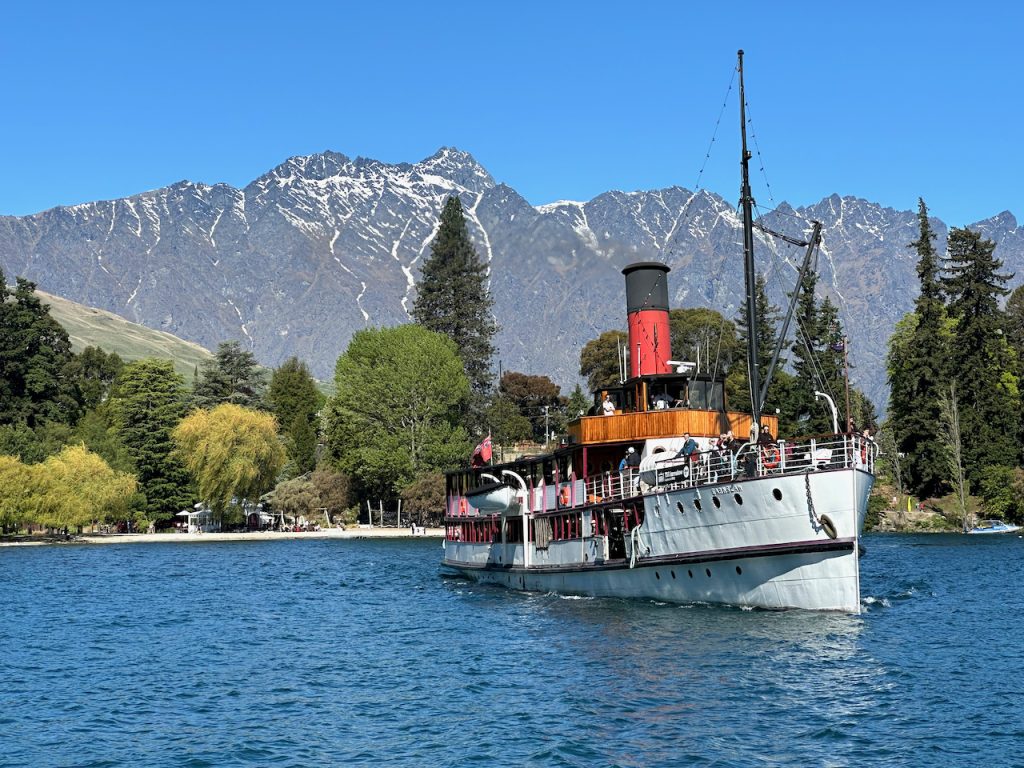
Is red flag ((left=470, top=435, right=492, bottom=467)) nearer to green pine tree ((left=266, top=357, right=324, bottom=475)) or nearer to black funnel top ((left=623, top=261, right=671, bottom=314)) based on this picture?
black funnel top ((left=623, top=261, right=671, bottom=314))

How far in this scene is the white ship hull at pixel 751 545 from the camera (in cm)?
3575

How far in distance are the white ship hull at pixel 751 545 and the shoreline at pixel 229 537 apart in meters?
66.6

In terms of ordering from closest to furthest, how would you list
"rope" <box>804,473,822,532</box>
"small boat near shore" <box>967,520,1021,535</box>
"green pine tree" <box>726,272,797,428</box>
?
"rope" <box>804,473,822,532</box>, "small boat near shore" <box>967,520,1021,535</box>, "green pine tree" <box>726,272,797,428</box>

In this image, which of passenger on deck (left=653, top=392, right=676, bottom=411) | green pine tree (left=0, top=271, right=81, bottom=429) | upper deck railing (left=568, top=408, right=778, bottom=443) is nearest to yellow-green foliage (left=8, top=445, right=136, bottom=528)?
green pine tree (left=0, top=271, right=81, bottom=429)

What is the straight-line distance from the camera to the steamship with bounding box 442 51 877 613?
36281 millimetres

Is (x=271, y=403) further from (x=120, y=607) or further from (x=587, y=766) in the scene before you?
(x=587, y=766)

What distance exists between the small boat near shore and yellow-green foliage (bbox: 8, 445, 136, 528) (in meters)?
70.5

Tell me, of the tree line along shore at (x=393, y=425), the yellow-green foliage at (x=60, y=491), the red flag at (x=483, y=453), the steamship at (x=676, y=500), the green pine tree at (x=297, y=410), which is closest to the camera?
the steamship at (x=676, y=500)

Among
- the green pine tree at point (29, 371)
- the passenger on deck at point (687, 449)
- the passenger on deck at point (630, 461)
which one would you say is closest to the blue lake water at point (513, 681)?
the passenger on deck at point (630, 461)

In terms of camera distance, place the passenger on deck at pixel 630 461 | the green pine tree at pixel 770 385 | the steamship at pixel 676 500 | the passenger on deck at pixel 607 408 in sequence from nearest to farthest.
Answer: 1. the steamship at pixel 676 500
2. the passenger on deck at pixel 630 461
3. the passenger on deck at pixel 607 408
4. the green pine tree at pixel 770 385

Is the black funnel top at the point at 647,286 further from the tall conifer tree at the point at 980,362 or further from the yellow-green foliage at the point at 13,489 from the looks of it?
the yellow-green foliage at the point at 13,489

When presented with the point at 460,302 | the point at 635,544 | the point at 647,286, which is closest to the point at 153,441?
the point at 460,302

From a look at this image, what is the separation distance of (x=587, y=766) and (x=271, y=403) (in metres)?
129

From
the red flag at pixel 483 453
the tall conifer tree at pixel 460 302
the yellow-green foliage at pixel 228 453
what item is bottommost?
the red flag at pixel 483 453
